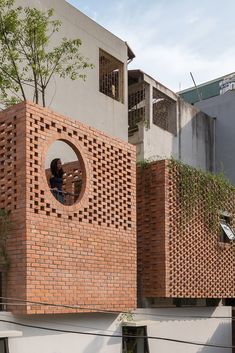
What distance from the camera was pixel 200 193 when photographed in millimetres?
11906

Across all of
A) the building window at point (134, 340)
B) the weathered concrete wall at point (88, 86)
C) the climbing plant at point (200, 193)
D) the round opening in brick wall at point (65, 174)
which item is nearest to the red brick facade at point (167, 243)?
the climbing plant at point (200, 193)

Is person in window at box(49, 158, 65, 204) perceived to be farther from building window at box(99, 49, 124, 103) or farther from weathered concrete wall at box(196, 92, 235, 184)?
weathered concrete wall at box(196, 92, 235, 184)

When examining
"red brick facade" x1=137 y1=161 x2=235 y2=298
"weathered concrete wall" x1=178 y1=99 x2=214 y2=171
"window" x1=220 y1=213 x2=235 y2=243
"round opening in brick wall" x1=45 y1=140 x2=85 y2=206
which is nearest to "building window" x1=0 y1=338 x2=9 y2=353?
"round opening in brick wall" x1=45 y1=140 x2=85 y2=206

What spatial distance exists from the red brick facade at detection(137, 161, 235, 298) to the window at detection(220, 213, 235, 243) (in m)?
0.81

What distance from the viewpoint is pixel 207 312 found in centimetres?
1240

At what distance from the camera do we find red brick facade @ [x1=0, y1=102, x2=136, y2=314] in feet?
26.3

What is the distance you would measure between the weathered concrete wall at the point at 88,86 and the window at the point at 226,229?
3.55 meters

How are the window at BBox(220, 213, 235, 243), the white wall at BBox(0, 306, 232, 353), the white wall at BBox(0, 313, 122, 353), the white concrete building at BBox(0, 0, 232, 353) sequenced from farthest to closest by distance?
the window at BBox(220, 213, 235, 243), the white concrete building at BBox(0, 0, 232, 353), the white wall at BBox(0, 306, 232, 353), the white wall at BBox(0, 313, 122, 353)

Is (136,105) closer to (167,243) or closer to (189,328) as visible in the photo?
(167,243)

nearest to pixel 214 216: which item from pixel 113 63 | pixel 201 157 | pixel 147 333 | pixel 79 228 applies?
pixel 147 333

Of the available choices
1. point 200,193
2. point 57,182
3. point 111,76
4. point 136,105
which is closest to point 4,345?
point 57,182

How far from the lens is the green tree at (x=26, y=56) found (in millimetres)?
10570

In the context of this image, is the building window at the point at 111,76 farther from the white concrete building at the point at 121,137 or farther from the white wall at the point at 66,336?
the white wall at the point at 66,336

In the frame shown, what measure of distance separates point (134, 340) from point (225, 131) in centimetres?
1100
